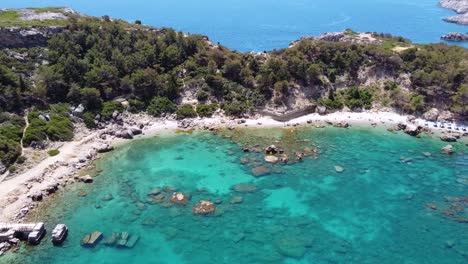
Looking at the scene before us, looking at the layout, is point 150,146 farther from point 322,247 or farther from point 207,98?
point 322,247

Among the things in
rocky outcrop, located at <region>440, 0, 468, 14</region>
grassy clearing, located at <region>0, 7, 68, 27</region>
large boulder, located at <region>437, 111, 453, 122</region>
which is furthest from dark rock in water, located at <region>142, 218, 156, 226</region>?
rocky outcrop, located at <region>440, 0, 468, 14</region>

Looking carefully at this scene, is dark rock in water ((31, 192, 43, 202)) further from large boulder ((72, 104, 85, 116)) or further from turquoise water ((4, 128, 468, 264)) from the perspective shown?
large boulder ((72, 104, 85, 116))

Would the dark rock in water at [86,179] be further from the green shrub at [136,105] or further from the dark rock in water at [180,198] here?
the green shrub at [136,105]

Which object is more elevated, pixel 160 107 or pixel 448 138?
pixel 160 107

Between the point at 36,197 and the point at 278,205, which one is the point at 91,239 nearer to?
the point at 36,197

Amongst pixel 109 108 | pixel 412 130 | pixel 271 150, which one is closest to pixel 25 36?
pixel 109 108

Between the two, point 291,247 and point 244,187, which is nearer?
point 291,247
